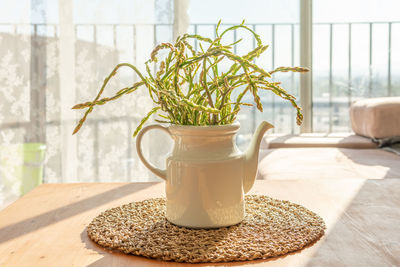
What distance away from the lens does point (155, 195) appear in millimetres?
866

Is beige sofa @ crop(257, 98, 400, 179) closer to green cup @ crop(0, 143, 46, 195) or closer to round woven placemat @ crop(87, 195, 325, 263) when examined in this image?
round woven placemat @ crop(87, 195, 325, 263)

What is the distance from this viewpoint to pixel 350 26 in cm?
284

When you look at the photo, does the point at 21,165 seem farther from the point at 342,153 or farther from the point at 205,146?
the point at 205,146

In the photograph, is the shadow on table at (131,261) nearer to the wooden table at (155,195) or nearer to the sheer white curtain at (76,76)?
the wooden table at (155,195)

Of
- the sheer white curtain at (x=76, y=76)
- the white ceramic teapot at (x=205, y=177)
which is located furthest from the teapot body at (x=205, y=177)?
the sheer white curtain at (x=76, y=76)

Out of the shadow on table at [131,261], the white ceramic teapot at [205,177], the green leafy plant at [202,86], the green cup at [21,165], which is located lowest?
the green cup at [21,165]

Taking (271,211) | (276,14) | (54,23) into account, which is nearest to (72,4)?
(54,23)

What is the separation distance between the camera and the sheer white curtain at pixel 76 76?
2328 millimetres

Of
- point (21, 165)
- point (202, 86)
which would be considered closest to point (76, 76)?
point (21, 165)

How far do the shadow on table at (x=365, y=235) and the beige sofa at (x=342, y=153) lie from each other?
1.96ft

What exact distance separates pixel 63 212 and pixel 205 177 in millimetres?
318

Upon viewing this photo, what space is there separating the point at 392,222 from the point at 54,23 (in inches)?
87.0

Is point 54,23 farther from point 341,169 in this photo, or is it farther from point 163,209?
point 163,209

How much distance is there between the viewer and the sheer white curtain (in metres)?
2.33
